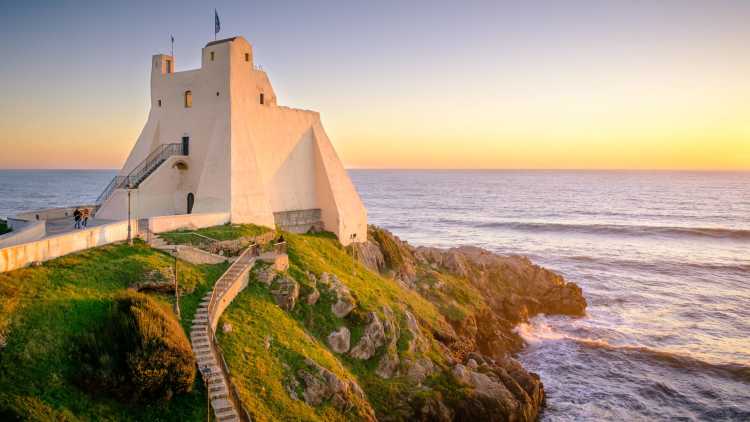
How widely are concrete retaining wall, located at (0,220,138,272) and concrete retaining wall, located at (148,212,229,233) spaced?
3.23 ft

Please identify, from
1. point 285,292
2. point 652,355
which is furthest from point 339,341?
point 652,355

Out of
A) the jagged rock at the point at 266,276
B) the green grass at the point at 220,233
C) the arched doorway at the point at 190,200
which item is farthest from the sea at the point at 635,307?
the arched doorway at the point at 190,200

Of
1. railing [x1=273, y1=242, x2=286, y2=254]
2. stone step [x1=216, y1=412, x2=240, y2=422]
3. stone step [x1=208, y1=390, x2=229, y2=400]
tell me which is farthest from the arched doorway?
stone step [x1=216, y1=412, x2=240, y2=422]

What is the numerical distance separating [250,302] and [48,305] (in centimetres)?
786

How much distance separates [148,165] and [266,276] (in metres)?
13.1

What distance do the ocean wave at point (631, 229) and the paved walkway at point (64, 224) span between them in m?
58.0

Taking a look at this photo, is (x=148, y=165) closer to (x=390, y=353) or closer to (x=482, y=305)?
(x=390, y=353)

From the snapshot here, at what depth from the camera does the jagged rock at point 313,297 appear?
23625 mm

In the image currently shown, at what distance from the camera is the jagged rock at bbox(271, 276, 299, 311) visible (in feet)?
74.6

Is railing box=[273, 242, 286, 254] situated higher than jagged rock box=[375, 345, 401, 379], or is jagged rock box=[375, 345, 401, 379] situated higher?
railing box=[273, 242, 286, 254]

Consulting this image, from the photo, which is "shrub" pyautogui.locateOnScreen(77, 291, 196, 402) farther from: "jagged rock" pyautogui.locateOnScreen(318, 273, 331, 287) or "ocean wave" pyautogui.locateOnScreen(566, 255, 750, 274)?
"ocean wave" pyautogui.locateOnScreen(566, 255, 750, 274)

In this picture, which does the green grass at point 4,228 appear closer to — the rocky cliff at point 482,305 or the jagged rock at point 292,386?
the jagged rock at point 292,386

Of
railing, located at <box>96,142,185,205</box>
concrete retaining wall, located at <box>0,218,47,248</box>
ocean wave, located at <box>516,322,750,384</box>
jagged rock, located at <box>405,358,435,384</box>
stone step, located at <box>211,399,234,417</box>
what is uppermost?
railing, located at <box>96,142,185,205</box>

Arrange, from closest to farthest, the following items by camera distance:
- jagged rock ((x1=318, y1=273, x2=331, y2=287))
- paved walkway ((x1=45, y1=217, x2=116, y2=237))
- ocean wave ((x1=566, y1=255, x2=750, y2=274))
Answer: jagged rock ((x1=318, y1=273, x2=331, y2=287)) < paved walkway ((x1=45, y1=217, x2=116, y2=237)) < ocean wave ((x1=566, y1=255, x2=750, y2=274))
